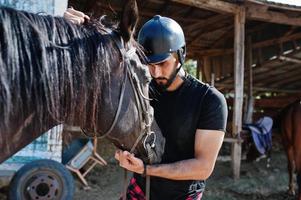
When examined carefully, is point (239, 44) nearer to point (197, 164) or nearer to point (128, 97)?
point (197, 164)

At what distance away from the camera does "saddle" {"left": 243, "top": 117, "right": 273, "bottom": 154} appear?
7.18 m

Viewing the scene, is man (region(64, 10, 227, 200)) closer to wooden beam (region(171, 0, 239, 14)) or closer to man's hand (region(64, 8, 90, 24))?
man's hand (region(64, 8, 90, 24))

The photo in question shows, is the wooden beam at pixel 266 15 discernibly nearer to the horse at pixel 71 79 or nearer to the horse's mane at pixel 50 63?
the horse at pixel 71 79

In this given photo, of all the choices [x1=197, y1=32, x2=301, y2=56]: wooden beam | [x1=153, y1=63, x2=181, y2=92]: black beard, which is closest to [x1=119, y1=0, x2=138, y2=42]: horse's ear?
[x1=153, y1=63, x2=181, y2=92]: black beard

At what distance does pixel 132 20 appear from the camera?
1.56 m

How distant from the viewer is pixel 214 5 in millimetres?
6305

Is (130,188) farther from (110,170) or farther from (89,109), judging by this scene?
(110,170)

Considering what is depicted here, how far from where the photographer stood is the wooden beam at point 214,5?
6.11m

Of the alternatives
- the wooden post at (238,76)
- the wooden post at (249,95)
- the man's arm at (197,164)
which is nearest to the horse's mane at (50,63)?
the man's arm at (197,164)

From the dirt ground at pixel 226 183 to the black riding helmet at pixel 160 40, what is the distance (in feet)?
13.0

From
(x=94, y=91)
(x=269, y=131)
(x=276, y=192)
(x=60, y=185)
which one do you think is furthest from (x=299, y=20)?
(x=94, y=91)

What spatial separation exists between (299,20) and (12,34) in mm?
6691

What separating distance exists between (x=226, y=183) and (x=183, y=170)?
508 cm

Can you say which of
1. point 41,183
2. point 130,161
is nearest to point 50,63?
point 130,161
